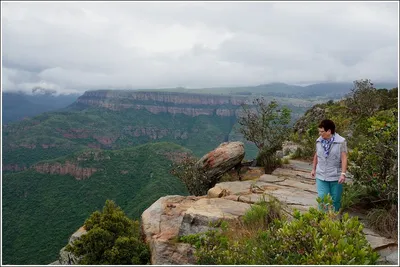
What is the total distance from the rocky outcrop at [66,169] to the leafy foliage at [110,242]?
8686 centimetres

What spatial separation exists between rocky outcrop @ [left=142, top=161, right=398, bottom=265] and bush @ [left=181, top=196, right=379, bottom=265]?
1.15 m

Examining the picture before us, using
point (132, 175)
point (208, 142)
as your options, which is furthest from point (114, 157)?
point (208, 142)

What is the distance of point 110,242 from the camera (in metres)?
9.24

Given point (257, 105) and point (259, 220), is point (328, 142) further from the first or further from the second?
point (257, 105)

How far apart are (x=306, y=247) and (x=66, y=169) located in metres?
99.1

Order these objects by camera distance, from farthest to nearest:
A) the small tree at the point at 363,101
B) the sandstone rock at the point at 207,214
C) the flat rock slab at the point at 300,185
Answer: the small tree at the point at 363,101 → the flat rock slab at the point at 300,185 → the sandstone rock at the point at 207,214

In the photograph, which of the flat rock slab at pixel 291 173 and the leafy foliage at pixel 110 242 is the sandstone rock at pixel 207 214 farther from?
the flat rock slab at pixel 291 173

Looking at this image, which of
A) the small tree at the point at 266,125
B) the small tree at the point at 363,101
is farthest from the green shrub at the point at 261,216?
the small tree at the point at 363,101

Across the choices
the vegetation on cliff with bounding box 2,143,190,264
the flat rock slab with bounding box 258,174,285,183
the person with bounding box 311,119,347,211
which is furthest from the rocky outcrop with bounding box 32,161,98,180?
the person with bounding box 311,119,347,211

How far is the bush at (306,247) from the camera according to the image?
4.09m

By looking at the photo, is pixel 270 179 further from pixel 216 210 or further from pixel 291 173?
pixel 216 210

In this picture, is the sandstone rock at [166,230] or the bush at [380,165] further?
the sandstone rock at [166,230]

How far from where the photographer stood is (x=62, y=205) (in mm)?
78750

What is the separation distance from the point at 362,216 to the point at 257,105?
908 centimetres
